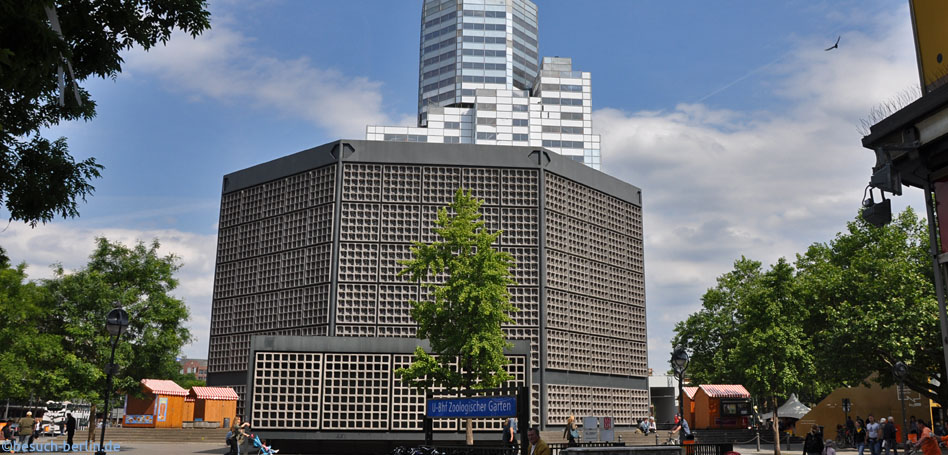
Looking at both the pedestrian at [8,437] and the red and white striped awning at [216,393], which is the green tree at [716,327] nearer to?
the red and white striped awning at [216,393]

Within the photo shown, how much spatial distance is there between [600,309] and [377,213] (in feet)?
53.9

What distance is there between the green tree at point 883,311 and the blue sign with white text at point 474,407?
82.8 ft

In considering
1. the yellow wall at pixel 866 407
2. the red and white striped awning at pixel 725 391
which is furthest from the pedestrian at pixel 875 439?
the red and white striped awning at pixel 725 391

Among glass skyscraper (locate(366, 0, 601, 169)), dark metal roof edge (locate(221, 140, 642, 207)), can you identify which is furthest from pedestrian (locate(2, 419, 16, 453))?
glass skyscraper (locate(366, 0, 601, 169))

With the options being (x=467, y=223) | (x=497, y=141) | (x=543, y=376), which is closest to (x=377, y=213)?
(x=543, y=376)

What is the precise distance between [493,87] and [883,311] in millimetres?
109190

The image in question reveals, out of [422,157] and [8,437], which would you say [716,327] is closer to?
[422,157]

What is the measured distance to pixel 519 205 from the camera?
4891 centimetres

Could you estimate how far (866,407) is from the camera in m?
49.8

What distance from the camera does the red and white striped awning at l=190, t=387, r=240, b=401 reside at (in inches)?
1949

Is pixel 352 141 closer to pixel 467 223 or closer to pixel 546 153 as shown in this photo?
pixel 546 153

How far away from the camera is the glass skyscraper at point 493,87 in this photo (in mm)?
139000

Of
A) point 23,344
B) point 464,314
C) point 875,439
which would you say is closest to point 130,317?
point 23,344

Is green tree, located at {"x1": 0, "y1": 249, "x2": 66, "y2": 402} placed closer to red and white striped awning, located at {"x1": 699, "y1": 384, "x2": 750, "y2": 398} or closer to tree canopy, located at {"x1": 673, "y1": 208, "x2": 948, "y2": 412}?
tree canopy, located at {"x1": 673, "y1": 208, "x2": 948, "y2": 412}
